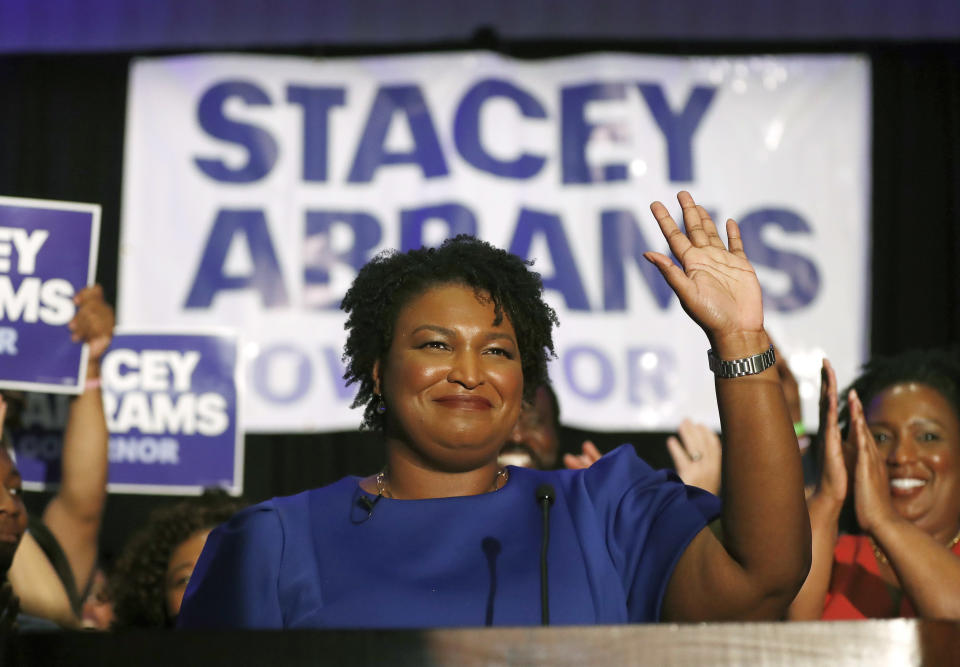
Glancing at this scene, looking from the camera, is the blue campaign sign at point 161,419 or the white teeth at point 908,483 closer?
the white teeth at point 908,483

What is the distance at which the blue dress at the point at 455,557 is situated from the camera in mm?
1578

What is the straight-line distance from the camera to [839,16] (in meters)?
5.10

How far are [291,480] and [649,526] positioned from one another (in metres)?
3.26

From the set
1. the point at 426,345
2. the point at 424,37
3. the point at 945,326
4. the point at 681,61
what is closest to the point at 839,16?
the point at 681,61

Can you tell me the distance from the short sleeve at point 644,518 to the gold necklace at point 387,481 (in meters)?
0.19

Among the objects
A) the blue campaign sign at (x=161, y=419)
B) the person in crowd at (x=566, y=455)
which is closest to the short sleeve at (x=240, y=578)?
the person in crowd at (x=566, y=455)

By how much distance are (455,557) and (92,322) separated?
210 cm

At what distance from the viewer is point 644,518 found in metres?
1.65

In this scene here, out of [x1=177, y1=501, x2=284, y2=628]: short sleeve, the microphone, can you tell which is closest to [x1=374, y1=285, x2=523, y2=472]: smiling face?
the microphone

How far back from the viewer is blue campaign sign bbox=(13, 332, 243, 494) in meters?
4.03

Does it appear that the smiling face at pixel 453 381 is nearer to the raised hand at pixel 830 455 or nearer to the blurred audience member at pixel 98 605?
the raised hand at pixel 830 455

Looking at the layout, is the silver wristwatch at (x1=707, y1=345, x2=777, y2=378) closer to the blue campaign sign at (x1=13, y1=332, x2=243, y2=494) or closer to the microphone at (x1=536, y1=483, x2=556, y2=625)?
the microphone at (x1=536, y1=483, x2=556, y2=625)

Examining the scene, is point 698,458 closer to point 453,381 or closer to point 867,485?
point 867,485

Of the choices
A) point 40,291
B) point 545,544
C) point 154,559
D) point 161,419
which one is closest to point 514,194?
point 161,419
